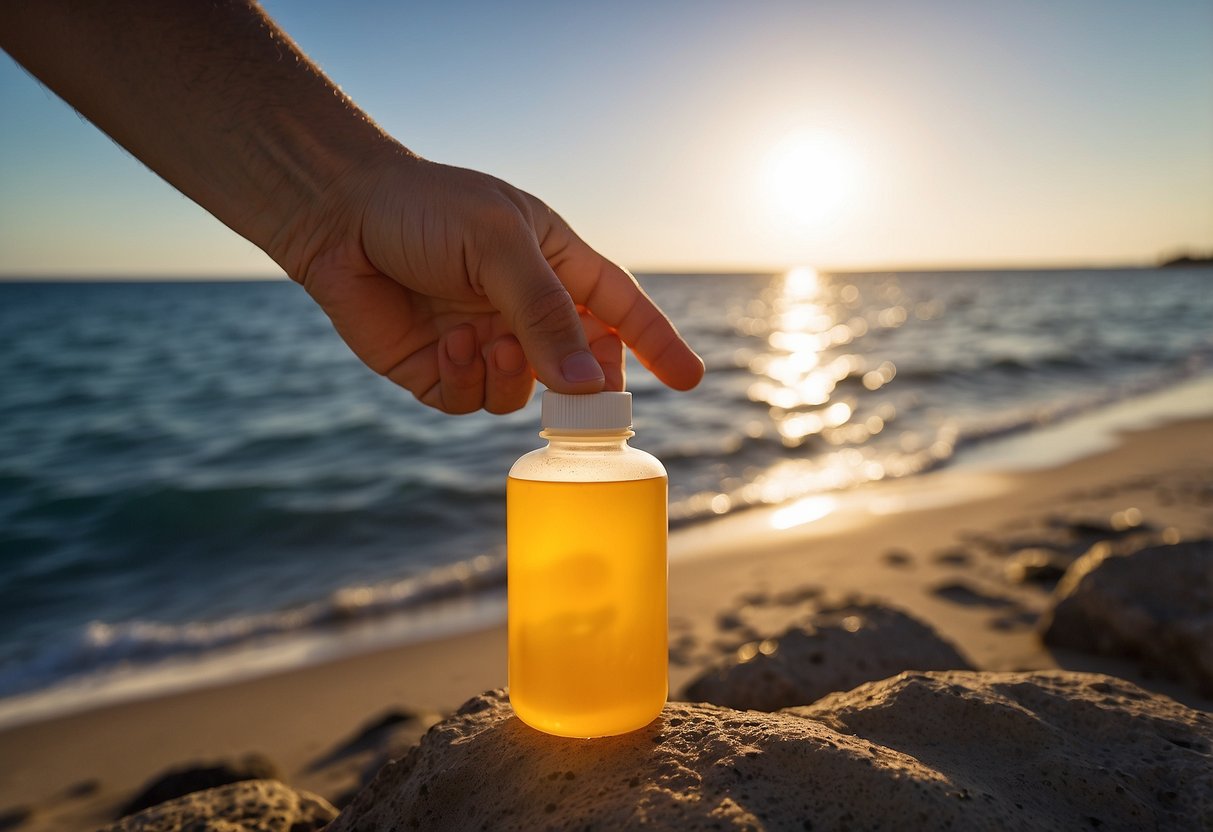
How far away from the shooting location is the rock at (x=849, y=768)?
1288 mm

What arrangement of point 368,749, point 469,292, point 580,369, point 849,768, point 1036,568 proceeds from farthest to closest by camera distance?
1. point 1036,568
2. point 368,749
3. point 469,292
4. point 580,369
5. point 849,768

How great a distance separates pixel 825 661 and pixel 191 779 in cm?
223

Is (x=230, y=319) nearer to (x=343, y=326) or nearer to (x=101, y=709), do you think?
(x=101, y=709)

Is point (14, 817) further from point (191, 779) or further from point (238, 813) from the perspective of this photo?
point (238, 813)

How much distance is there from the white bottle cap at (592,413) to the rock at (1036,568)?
4.30 meters

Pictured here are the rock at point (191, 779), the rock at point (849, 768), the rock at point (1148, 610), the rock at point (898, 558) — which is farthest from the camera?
the rock at point (898, 558)

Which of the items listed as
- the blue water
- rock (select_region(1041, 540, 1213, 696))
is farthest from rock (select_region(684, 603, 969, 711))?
the blue water

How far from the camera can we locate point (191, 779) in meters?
2.83

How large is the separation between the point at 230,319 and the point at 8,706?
3360 cm

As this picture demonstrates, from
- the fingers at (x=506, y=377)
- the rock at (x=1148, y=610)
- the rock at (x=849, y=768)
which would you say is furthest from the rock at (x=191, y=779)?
the rock at (x=1148, y=610)

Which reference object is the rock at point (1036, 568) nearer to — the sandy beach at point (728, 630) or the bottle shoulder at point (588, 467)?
the sandy beach at point (728, 630)

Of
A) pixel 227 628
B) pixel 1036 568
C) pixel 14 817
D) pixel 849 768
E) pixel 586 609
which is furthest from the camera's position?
pixel 227 628

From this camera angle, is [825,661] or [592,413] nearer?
[592,413]

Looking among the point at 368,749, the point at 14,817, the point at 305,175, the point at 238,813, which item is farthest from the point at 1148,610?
the point at 14,817
